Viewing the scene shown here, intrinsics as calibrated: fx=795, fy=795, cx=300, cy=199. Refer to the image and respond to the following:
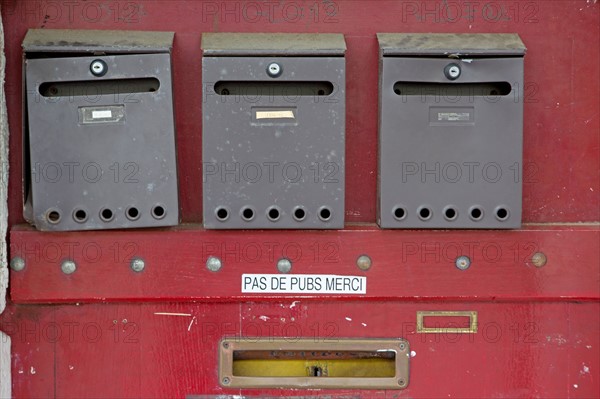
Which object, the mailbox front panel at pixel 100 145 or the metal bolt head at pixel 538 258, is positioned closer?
the mailbox front panel at pixel 100 145

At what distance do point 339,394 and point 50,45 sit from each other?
1277mm

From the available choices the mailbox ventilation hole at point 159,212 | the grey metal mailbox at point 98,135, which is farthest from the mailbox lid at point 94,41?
the mailbox ventilation hole at point 159,212

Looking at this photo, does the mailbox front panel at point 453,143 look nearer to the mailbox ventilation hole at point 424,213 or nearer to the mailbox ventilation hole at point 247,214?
the mailbox ventilation hole at point 424,213

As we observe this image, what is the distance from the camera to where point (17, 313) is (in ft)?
7.50

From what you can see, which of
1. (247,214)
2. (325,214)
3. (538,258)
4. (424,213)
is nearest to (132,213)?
(247,214)

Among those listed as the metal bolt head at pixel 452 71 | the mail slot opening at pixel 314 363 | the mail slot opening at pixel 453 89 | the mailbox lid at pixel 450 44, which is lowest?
the mail slot opening at pixel 314 363

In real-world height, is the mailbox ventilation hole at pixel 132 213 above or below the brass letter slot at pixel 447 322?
above

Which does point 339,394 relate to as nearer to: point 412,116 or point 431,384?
point 431,384

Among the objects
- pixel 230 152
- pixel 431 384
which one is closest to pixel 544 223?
pixel 431 384

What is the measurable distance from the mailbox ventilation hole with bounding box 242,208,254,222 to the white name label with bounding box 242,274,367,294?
18cm

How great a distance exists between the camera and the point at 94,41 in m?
2.20

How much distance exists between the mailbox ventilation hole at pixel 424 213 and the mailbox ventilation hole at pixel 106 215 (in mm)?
853

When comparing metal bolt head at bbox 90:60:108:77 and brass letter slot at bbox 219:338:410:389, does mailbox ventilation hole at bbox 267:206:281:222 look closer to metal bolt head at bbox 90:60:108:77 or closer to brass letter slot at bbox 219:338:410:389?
brass letter slot at bbox 219:338:410:389

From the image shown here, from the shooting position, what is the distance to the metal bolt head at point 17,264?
A: 2.24 meters
